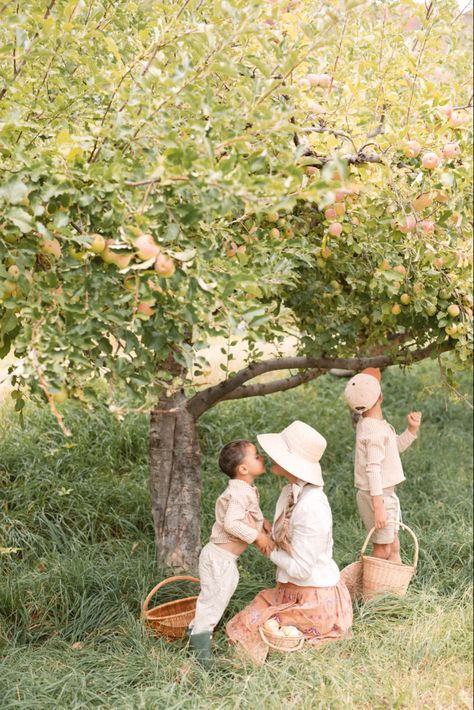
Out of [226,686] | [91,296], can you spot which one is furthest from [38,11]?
[226,686]

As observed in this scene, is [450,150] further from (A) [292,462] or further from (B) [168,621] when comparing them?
(B) [168,621]

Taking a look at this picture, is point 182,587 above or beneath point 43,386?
beneath

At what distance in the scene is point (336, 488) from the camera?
580 centimetres

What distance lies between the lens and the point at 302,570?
141 inches

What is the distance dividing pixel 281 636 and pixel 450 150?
2081 mm

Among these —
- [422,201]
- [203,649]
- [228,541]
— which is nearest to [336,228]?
[422,201]

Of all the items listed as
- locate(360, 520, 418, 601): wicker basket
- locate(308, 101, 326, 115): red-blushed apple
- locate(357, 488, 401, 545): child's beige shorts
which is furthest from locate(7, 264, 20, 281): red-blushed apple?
locate(357, 488, 401, 545): child's beige shorts

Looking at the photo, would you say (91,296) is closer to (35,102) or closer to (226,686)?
(35,102)

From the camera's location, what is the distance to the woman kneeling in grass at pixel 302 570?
3604mm

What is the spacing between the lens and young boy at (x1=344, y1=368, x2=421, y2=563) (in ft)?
13.5

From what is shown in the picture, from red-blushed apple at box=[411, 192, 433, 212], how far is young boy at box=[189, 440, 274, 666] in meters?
1.22

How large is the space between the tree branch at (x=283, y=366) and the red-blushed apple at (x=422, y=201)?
3.25ft

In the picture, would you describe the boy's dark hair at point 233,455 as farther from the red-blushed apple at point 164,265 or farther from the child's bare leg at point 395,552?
the red-blushed apple at point 164,265

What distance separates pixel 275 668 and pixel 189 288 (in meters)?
1.75
